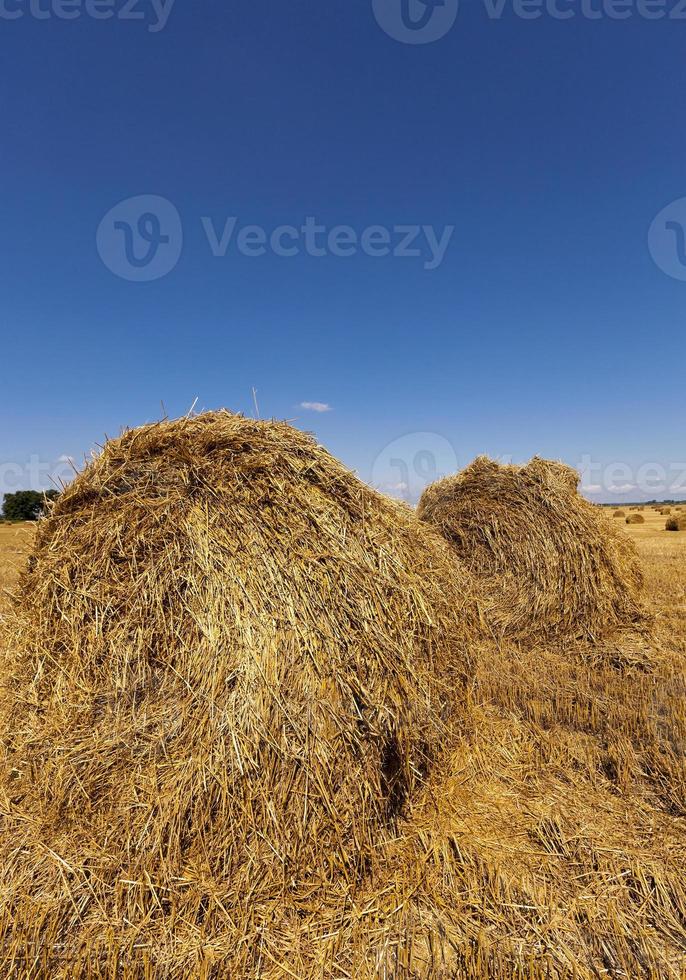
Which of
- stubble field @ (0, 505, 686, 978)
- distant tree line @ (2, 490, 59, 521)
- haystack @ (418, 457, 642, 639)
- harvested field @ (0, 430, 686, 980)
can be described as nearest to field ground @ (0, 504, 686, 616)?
harvested field @ (0, 430, 686, 980)

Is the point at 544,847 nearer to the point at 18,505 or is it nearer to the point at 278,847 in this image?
the point at 278,847

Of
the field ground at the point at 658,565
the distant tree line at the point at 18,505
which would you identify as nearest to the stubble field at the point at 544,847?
the field ground at the point at 658,565

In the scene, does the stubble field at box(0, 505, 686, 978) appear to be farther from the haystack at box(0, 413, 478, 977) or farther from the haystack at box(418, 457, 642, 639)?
the haystack at box(418, 457, 642, 639)

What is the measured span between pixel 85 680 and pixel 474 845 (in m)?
2.42

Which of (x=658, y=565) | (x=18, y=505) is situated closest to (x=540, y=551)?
(x=658, y=565)

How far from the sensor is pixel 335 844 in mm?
2428

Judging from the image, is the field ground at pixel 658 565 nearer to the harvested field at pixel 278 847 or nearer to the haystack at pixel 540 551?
the harvested field at pixel 278 847

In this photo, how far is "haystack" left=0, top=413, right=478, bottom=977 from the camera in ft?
7.20

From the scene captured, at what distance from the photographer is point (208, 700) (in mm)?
2514

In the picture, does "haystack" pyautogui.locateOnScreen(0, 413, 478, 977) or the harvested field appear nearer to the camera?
the harvested field

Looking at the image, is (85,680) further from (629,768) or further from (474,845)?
(629,768)

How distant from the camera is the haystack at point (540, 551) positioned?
6.30 meters

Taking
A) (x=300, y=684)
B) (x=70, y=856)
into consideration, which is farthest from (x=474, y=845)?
(x=70, y=856)

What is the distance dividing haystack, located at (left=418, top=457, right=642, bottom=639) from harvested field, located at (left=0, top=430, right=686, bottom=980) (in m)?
3.00
